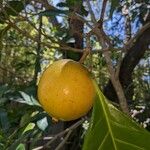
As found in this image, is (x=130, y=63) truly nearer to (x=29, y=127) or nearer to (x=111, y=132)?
(x=29, y=127)

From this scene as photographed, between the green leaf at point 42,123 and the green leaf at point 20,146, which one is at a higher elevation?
the green leaf at point 42,123

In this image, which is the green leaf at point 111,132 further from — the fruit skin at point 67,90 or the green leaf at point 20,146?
the green leaf at point 20,146

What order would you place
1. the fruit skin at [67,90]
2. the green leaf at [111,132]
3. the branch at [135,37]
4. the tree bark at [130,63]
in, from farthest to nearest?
the tree bark at [130,63] < the branch at [135,37] < the fruit skin at [67,90] < the green leaf at [111,132]

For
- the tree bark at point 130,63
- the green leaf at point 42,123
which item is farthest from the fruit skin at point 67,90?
the tree bark at point 130,63

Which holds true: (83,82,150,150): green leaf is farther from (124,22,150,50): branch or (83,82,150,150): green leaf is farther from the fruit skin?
(124,22,150,50): branch

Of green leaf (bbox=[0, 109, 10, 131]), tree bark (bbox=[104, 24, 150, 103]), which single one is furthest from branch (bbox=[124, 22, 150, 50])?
tree bark (bbox=[104, 24, 150, 103])

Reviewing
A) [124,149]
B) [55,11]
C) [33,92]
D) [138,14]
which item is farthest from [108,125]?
[138,14]
